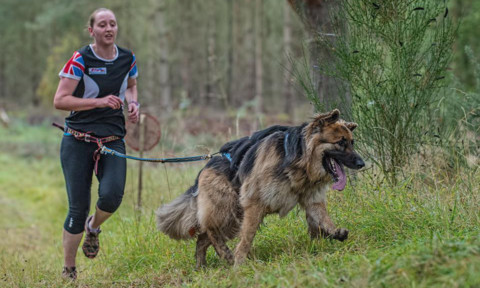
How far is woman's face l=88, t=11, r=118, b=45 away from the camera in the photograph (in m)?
4.86

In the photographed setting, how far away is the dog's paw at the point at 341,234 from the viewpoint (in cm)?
425

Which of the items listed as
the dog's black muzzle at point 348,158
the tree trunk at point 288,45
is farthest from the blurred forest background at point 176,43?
the dog's black muzzle at point 348,158

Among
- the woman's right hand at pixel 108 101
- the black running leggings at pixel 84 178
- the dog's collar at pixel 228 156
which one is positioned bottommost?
the black running leggings at pixel 84 178

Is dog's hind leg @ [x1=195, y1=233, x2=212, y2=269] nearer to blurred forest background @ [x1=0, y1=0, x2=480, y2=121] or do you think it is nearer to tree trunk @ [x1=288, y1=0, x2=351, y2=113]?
tree trunk @ [x1=288, y1=0, x2=351, y2=113]

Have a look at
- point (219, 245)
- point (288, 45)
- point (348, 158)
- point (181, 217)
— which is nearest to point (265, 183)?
point (348, 158)

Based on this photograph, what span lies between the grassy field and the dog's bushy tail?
0.35 m

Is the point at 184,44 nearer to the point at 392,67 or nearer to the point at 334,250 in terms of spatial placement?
the point at 392,67

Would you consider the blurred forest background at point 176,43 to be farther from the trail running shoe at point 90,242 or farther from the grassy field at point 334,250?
the trail running shoe at point 90,242

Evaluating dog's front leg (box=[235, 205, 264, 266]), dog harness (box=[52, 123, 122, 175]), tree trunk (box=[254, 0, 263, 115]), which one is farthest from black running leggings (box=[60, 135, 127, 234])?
tree trunk (box=[254, 0, 263, 115])

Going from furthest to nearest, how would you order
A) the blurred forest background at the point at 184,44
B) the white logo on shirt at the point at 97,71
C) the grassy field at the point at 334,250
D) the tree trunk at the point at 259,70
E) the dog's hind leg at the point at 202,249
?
the tree trunk at the point at 259,70, the blurred forest background at the point at 184,44, the dog's hind leg at the point at 202,249, the white logo on shirt at the point at 97,71, the grassy field at the point at 334,250

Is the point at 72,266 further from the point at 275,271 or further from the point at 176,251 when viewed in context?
the point at 275,271

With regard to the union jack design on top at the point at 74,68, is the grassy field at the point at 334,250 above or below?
below

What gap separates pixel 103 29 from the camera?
486 cm

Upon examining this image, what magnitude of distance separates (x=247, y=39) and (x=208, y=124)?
29.0 feet
